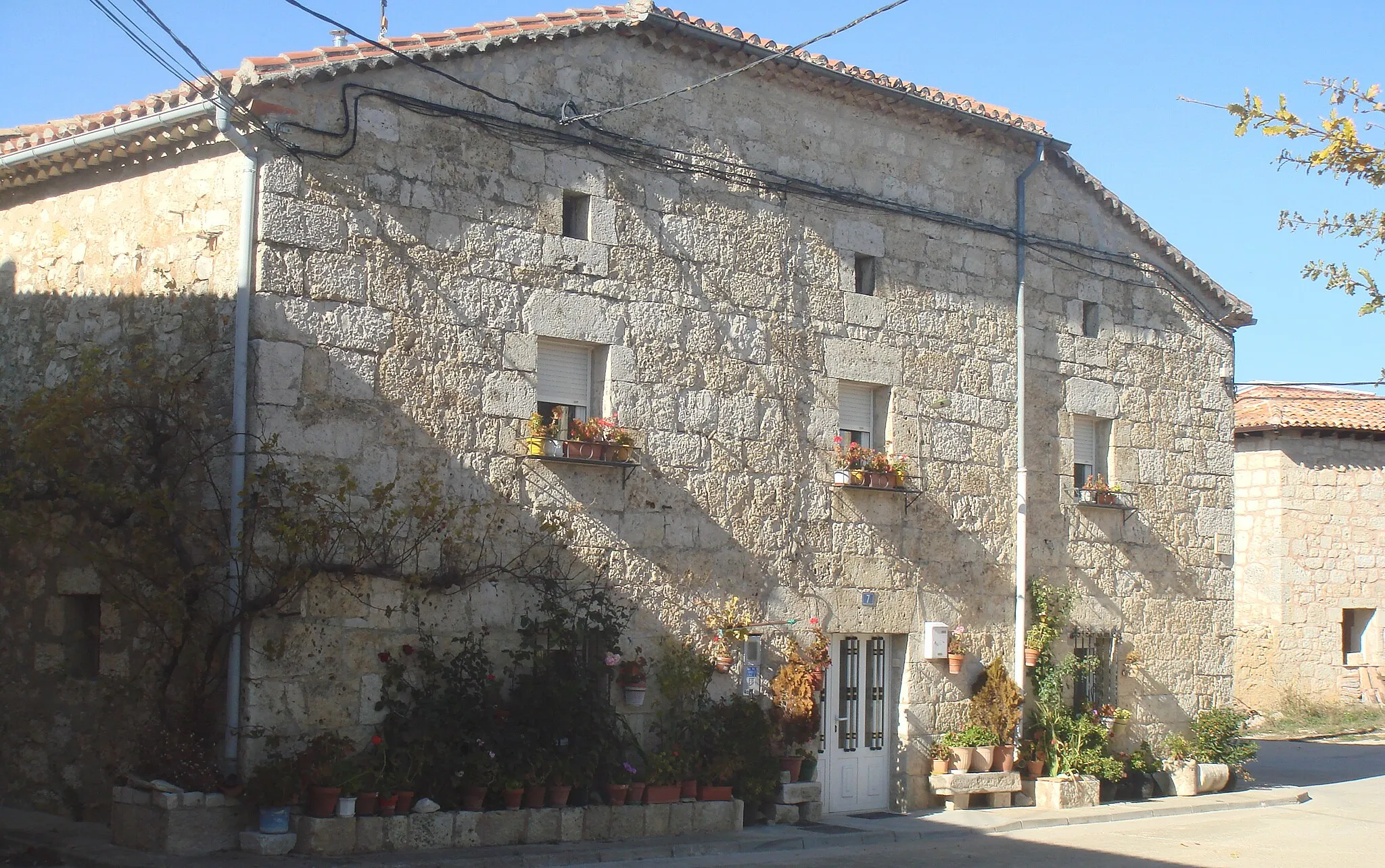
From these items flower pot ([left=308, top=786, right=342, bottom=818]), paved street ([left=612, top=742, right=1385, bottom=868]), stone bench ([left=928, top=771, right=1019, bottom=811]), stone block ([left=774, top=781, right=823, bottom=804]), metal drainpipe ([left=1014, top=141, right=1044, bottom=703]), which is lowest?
paved street ([left=612, top=742, right=1385, bottom=868])

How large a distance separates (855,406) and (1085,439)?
10.9ft

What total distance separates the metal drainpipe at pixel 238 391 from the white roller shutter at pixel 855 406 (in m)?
5.44

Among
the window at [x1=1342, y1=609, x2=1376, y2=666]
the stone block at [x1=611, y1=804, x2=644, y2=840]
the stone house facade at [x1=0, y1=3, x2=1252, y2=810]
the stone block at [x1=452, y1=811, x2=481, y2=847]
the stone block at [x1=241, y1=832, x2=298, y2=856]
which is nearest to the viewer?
the stone block at [x1=241, y1=832, x2=298, y2=856]

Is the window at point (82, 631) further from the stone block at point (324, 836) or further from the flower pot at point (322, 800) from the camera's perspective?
the stone block at point (324, 836)

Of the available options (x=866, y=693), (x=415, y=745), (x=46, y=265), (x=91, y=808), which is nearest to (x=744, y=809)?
(x=866, y=693)

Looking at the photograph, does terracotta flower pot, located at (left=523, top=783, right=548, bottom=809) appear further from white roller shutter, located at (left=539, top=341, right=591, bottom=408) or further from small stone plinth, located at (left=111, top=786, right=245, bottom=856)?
white roller shutter, located at (left=539, top=341, right=591, bottom=408)

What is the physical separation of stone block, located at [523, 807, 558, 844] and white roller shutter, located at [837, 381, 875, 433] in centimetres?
458

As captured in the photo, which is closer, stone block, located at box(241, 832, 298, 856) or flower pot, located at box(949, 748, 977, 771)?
stone block, located at box(241, 832, 298, 856)

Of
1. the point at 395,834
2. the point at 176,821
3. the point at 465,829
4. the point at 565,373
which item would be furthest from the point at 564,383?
the point at 176,821

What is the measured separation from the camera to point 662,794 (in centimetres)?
1084

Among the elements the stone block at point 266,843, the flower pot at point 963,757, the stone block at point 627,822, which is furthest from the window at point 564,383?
the flower pot at point 963,757

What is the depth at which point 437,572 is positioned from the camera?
33.3 feet

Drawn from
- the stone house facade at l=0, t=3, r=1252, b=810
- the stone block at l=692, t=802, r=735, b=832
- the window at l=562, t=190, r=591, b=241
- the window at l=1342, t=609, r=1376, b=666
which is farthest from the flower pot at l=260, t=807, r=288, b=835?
the window at l=1342, t=609, r=1376, b=666

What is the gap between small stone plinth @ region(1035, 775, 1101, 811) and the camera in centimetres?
1345
